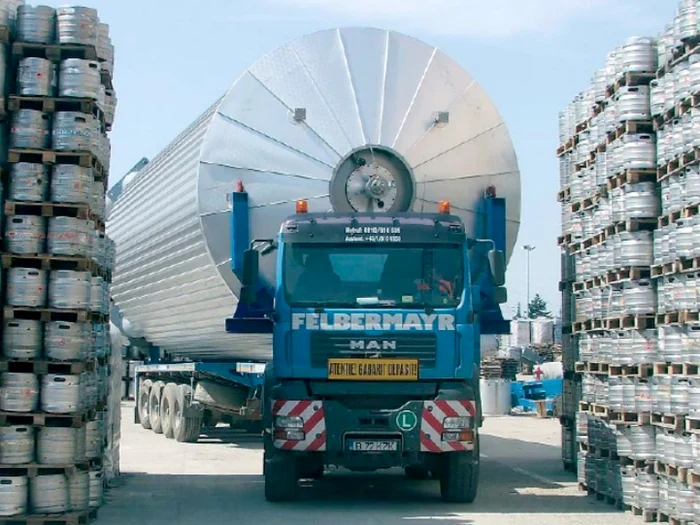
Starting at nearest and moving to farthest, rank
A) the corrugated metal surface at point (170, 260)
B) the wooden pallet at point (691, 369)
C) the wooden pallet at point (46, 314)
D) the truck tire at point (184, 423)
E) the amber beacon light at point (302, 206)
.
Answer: the wooden pallet at point (691, 369)
the wooden pallet at point (46, 314)
the amber beacon light at point (302, 206)
the corrugated metal surface at point (170, 260)
the truck tire at point (184, 423)

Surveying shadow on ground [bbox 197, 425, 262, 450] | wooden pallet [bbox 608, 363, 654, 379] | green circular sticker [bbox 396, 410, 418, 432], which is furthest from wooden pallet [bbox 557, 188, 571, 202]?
shadow on ground [bbox 197, 425, 262, 450]

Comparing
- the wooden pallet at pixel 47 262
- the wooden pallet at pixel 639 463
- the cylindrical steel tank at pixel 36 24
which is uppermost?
the cylindrical steel tank at pixel 36 24

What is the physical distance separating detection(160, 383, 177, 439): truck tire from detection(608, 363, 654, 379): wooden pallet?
11030 millimetres

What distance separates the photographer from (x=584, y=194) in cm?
1455

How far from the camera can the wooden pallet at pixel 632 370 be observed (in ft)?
39.8

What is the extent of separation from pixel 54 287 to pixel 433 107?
592 cm

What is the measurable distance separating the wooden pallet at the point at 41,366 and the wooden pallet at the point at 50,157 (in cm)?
193

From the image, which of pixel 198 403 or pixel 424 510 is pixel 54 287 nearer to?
pixel 424 510

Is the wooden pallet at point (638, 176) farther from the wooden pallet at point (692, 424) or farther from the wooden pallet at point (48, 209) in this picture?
the wooden pallet at point (48, 209)

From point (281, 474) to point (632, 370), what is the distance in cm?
403

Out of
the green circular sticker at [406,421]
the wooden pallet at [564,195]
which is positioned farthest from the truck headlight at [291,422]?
the wooden pallet at [564,195]

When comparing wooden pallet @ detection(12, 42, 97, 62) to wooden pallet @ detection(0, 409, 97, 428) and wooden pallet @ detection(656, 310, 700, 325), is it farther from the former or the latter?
wooden pallet @ detection(656, 310, 700, 325)

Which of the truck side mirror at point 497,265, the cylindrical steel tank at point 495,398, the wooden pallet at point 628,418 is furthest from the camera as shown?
the cylindrical steel tank at point 495,398

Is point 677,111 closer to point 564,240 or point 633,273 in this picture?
point 633,273
